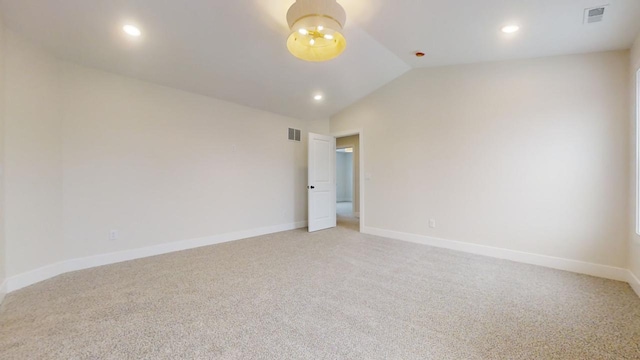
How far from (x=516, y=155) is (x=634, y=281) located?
5.19ft

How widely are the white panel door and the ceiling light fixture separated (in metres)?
2.68

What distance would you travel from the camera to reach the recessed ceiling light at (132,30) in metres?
2.43

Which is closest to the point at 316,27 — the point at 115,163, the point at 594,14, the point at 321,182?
the point at 594,14

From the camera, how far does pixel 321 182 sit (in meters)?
5.20

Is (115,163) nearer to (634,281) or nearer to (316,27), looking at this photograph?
(316,27)

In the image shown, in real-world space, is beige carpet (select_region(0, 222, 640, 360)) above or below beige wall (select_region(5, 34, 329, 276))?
below

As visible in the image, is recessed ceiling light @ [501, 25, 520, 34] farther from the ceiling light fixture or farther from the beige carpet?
the beige carpet

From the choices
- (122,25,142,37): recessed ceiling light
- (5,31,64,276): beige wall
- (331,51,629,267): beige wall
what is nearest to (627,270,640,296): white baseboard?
(331,51,629,267): beige wall

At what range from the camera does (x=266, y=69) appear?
344 cm

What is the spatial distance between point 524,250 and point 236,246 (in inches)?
155

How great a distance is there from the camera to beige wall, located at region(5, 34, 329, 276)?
8.18ft

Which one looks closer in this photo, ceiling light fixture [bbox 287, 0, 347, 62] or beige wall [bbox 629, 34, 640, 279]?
ceiling light fixture [bbox 287, 0, 347, 62]

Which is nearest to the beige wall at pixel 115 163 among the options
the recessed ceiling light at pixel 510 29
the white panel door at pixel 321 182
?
the white panel door at pixel 321 182


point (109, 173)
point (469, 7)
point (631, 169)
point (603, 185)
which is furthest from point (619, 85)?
point (109, 173)
